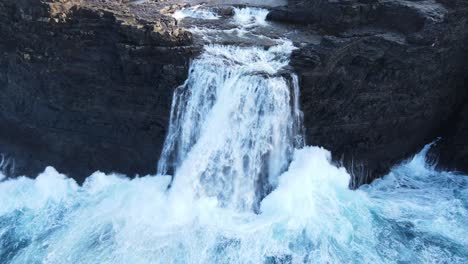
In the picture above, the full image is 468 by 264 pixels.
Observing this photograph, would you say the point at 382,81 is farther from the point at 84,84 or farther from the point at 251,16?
the point at 84,84

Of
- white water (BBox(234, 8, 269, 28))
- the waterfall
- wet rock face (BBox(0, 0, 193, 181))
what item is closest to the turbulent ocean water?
the waterfall

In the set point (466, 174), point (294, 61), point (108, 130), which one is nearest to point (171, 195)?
point (108, 130)

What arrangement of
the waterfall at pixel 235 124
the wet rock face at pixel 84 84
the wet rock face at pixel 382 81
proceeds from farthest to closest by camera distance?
1. the wet rock face at pixel 382 81
2. the wet rock face at pixel 84 84
3. the waterfall at pixel 235 124

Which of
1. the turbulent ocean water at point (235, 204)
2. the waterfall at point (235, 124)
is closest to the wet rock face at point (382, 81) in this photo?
the turbulent ocean water at point (235, 204)

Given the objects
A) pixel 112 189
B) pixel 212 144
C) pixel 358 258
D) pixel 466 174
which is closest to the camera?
pixel 358 258

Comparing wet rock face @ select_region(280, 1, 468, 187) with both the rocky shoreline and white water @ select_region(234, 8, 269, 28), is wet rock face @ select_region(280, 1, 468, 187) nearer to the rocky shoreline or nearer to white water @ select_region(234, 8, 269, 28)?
the rocky shoreline

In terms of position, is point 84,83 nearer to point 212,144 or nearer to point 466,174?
point 212,144

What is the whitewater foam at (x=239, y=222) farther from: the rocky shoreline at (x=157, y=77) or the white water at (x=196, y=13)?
the white water at (x=196, y=13)
